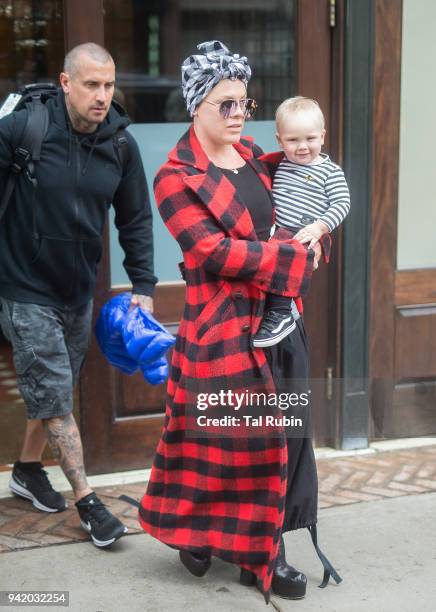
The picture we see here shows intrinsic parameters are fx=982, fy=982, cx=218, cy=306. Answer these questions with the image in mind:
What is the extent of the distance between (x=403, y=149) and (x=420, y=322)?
898mm

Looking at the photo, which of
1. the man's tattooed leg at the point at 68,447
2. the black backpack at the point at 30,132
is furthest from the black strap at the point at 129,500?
the black backpack at the point at 30,132

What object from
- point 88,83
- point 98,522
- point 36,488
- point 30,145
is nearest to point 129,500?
point 98,522

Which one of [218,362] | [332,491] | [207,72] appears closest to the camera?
[207,72]

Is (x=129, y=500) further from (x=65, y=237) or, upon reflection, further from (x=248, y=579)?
(x=65, y=237)

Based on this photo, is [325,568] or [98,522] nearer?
[325,568]

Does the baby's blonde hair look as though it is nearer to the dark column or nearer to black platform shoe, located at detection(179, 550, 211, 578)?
the dark column

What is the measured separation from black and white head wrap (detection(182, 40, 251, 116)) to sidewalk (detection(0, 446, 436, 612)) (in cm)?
176

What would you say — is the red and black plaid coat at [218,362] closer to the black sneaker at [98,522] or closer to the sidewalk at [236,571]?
the sidewalk at [236,571]

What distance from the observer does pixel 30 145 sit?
148 inches

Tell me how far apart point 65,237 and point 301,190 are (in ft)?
3.32

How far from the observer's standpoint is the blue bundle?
3941 mm

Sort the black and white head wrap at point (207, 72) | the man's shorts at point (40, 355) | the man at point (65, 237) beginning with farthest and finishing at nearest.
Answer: the man's shorts at point (40, 355)
the man at point (65, 237)
the black and white head wrap at point (207, 72)

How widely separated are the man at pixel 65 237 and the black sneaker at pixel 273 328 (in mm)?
884

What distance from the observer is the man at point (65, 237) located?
380 cm
